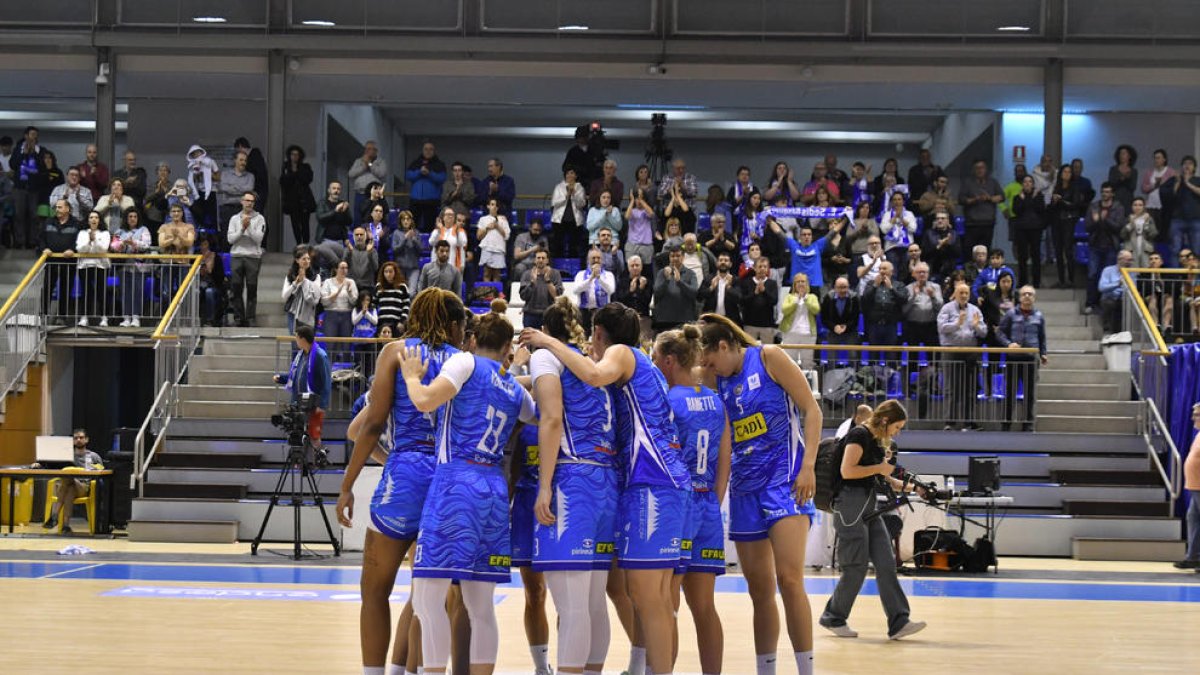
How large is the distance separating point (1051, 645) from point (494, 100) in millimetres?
17762

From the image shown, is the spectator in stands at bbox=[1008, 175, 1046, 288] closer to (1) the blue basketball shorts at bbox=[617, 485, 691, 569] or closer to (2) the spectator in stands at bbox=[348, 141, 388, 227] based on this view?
(2) the spectator in stands at bbox=[348, 141, 388, 227]

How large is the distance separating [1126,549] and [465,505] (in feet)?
40.4

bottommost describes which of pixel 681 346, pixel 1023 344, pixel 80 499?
pixel 80 499

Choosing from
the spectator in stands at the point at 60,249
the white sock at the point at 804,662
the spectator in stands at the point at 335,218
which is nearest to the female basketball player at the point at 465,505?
the white sock at the point at 804,662

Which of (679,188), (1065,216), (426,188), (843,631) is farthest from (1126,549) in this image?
(426,188)

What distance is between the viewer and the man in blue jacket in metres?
23.3

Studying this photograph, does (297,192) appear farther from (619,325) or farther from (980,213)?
(619,325)

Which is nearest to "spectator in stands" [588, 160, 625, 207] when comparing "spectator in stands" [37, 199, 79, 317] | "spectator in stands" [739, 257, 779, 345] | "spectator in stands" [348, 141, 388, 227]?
"spectator in stands" [739, 257, 779, 345]

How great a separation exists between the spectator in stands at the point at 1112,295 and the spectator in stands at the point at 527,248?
7350 mm

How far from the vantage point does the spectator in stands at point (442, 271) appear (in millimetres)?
19641

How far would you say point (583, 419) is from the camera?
7.13 metres

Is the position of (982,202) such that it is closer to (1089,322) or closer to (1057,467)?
(1089,322)

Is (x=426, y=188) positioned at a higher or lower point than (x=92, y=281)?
higher

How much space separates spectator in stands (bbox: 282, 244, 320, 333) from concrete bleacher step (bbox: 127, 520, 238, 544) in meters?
3.28
